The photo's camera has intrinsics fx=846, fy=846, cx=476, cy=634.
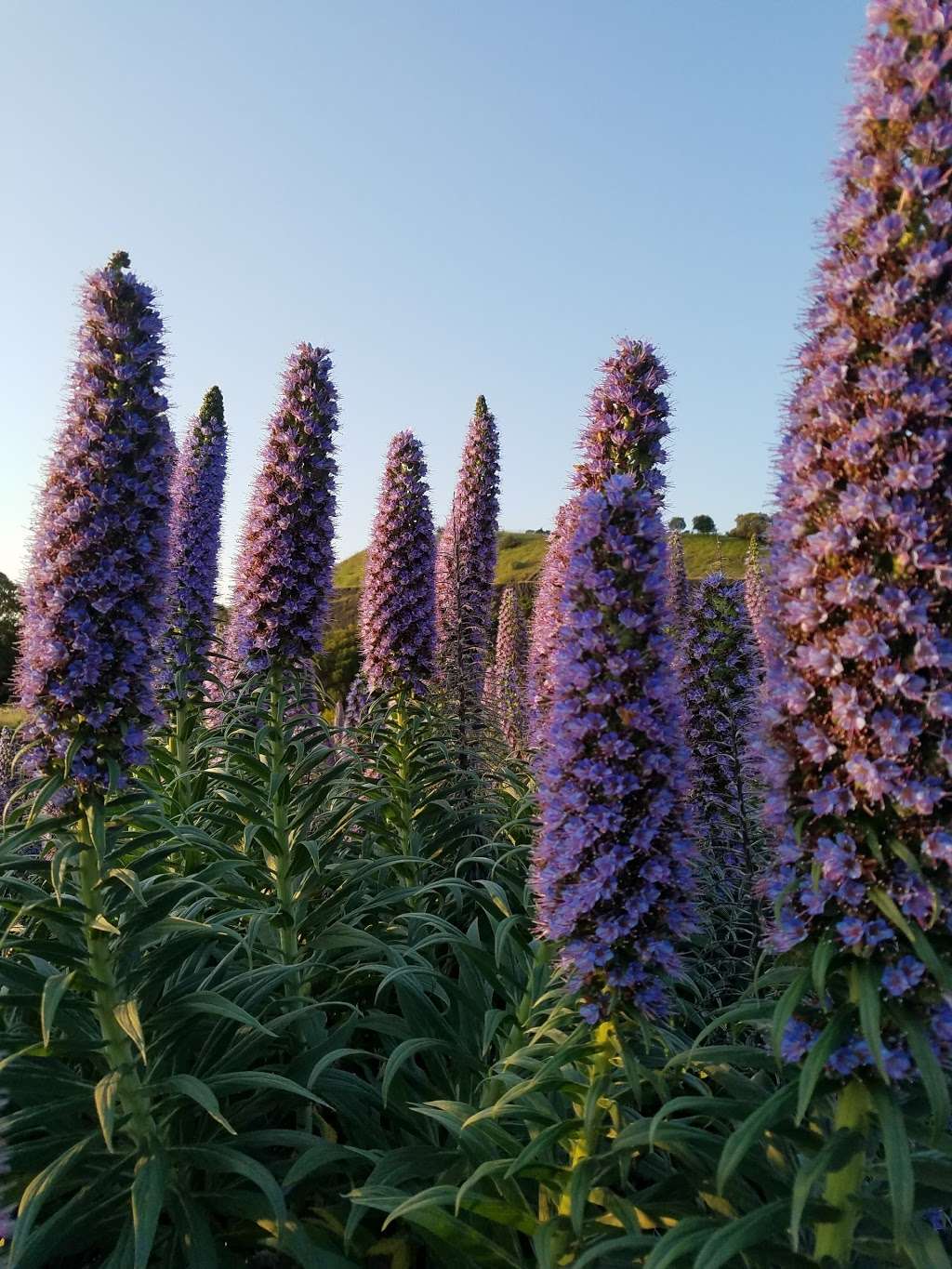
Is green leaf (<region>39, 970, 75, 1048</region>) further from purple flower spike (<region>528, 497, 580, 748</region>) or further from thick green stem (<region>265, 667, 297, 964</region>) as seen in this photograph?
purple flower spike (<region>528, 497, 580, 748</region>)

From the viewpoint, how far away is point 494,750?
1038 centimetres

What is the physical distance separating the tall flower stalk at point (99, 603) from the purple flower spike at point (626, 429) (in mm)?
2377

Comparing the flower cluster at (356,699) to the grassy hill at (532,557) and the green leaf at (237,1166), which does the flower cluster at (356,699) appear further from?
the grassy hill at (532,557)

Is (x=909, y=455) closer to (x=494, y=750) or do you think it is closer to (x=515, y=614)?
(x=494, y=750)

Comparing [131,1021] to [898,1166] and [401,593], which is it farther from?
[401,593]

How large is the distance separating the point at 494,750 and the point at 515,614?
5.10 meters

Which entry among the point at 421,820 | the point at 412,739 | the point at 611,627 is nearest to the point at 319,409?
the point at 412,739

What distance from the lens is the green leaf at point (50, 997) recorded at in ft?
11.8

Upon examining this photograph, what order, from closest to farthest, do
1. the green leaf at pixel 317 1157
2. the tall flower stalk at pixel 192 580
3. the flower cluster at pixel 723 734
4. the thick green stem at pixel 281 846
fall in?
the green leaf at pixel 317 1157 < the thick green stem at pixel 281 846 < the flower cluster at pixel 723 734 < the tall flower stalk at pixel 192 580

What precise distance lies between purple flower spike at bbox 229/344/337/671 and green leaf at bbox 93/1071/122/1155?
11.4ft

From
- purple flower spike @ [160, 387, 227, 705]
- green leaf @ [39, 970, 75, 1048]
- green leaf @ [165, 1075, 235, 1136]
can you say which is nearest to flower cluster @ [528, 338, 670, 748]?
green leaf @ [165, 1075, 235, 1136]

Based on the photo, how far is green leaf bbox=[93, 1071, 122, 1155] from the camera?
3.62 metres

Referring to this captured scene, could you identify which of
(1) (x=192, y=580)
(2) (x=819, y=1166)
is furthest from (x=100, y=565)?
(1) (x=192, y=580)

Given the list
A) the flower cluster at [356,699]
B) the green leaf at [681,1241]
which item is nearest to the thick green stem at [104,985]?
the green leaf at [681,1241]
